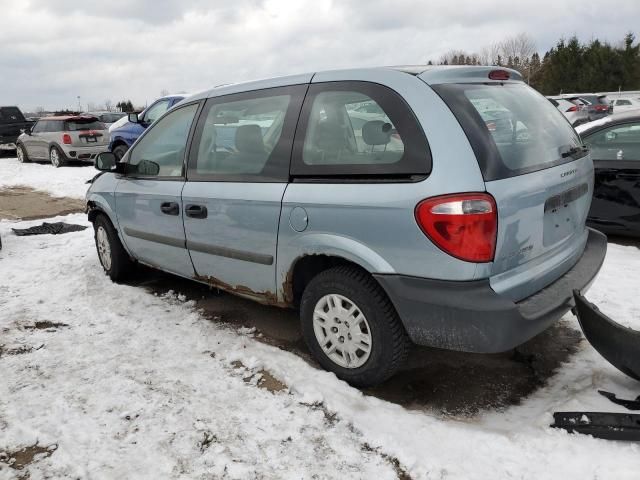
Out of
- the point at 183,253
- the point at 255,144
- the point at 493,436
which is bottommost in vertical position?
the point at 493,436

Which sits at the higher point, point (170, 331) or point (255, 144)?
point (255, 144)

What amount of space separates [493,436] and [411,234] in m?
1.06

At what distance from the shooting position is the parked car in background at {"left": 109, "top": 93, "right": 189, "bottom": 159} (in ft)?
38.2

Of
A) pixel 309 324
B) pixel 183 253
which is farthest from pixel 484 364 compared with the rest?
pixel 183 253

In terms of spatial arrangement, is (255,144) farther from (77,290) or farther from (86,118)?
(86,118)

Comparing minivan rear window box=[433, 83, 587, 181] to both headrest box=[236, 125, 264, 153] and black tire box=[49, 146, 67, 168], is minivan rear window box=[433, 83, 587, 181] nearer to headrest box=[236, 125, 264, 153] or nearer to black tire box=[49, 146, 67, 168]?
headrest box=[236, 125, 264, 153]

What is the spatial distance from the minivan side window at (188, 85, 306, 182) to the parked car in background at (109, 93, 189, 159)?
8.24 metres

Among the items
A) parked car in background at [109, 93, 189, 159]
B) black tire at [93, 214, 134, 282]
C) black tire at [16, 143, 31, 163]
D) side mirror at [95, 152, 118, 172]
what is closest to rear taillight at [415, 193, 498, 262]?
side mirror at [95, 152, 118, 172]

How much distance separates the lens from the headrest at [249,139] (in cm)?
336

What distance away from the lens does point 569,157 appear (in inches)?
120

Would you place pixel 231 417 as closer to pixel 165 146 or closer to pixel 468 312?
pixel 468 312

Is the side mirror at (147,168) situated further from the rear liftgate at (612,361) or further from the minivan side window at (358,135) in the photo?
the rear liftgate at (612,361)

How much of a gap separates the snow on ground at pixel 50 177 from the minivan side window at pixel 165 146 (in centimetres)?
667

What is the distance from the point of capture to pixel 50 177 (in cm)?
1303
